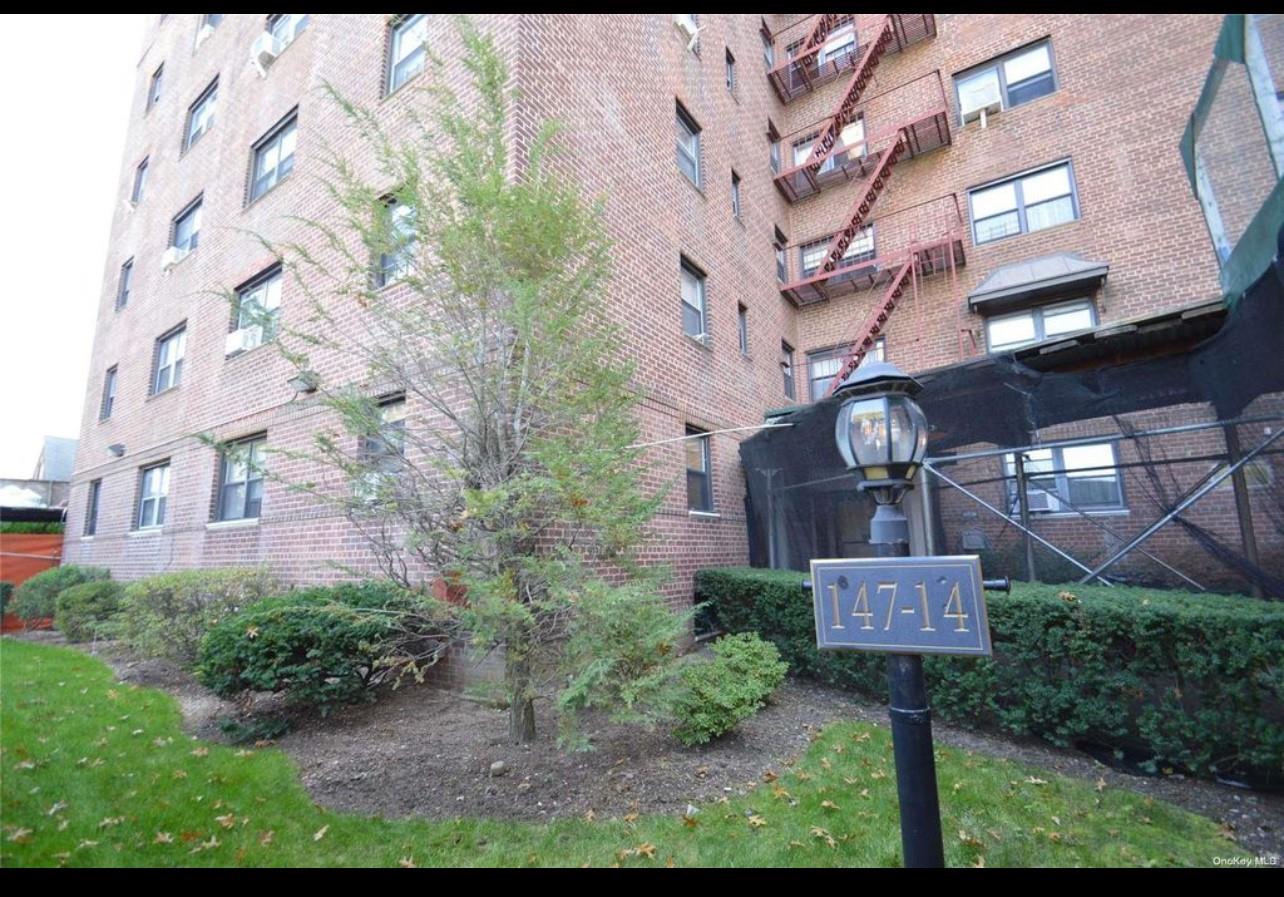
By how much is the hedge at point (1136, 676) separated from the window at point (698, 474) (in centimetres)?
406

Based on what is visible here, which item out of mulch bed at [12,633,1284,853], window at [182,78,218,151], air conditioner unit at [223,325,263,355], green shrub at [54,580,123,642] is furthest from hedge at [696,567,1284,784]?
window at [182,78,218,151]

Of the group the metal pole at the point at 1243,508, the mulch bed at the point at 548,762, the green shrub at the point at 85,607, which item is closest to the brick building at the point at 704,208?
the green shrub at the point at 85,607

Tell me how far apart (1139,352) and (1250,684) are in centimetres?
391

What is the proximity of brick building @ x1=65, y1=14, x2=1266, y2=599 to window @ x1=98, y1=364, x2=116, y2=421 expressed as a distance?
0.54 feet

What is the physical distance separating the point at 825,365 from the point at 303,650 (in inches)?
458

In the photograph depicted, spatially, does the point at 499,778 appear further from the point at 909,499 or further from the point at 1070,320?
the point at 1070,320

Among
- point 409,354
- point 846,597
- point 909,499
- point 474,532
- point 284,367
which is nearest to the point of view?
point 846,597

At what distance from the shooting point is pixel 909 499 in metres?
9.56

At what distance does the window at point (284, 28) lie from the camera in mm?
10429

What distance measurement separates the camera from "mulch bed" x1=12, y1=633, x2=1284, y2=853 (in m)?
3.71

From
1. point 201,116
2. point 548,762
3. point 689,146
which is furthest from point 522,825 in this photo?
point 201,116

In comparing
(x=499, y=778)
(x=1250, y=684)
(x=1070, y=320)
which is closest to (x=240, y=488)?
(x=499, y=778)

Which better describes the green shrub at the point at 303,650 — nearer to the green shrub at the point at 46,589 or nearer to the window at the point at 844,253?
the green shrub at the point at 46,589

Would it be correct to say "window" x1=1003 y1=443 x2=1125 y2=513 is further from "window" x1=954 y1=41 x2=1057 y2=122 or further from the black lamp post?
the black lamp post
